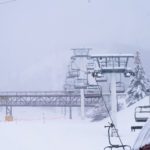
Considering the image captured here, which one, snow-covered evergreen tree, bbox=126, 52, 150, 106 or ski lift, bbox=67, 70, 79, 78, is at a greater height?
ski lift, bbox=67, 70, 79, 78

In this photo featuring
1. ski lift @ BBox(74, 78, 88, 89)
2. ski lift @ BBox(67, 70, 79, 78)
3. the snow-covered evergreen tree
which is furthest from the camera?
the snow-covered evergreen tree

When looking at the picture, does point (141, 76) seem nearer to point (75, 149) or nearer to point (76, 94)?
point (76, 94)

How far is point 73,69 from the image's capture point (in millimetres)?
75438

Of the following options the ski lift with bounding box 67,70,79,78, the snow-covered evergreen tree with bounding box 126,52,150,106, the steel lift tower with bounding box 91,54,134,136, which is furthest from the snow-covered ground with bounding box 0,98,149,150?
the snow-covered evergreen tree with bounding box 126,52,150,106

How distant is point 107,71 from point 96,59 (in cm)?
126

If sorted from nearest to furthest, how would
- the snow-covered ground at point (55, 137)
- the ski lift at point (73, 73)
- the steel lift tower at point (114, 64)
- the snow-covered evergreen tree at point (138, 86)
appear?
the snow-covered ground at point (55, 137) → the steel lift tower at point (114, 64) → the ski lift at point (73, 73) → the snow-covered evergreen tree at point (138, 86)

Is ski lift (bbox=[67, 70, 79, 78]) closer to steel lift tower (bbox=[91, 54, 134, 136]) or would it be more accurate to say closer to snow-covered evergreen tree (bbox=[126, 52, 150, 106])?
snow-covered evergreen tree (bbox=[126, 52, 150, 106])

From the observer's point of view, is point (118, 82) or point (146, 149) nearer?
point (146, 149)

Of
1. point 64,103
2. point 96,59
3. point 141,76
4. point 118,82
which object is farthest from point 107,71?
point 64,103

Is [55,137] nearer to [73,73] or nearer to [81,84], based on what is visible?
[81,84]

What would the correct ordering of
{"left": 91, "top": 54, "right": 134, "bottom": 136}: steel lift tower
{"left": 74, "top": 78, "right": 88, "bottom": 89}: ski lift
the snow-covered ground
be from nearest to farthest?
the snow-covered ground → {"left": 91, "top": 54, "right": 134, "bottom": 136}: steel lift tower → {"left": 74, "top": 78, "right": 88, "bottom": 89}: ski lift

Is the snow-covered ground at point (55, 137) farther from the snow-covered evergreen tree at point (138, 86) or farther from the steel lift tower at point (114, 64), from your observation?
the snow-covered evergreen tree at point (138, 86)

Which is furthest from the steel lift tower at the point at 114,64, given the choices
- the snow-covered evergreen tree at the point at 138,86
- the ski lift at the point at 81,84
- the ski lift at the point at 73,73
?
the snow-covered evergreen tree at the point at 138,86

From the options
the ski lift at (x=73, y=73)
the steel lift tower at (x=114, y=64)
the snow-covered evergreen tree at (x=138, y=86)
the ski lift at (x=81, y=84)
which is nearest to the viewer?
the steel lift tower at (x=114, y=64)
